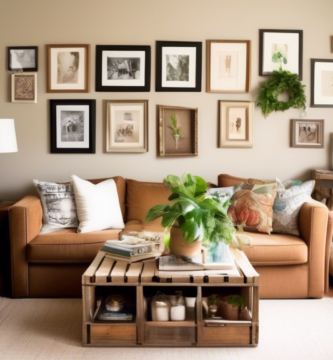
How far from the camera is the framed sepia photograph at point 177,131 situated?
484 cm

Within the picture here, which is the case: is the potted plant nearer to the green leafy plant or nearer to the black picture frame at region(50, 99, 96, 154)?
the green leafy plant

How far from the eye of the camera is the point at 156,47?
481cm

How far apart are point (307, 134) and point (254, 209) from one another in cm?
128

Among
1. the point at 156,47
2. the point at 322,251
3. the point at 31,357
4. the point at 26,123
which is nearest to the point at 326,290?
the point at 322,251

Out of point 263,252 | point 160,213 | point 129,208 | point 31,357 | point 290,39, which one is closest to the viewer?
point 31,357

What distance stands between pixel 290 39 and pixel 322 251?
2.12 m

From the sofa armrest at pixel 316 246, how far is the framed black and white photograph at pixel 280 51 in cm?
162

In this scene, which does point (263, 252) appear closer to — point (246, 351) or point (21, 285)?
point (246, 351)

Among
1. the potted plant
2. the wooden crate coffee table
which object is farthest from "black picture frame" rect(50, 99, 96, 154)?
the wooden crate coffee table

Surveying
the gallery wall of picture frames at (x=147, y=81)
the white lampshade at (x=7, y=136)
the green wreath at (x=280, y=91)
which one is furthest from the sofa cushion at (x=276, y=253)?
the white lampshade at (x=7, y=136)

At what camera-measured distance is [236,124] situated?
486 centimetres

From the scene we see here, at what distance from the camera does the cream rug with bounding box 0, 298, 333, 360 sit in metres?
2.85

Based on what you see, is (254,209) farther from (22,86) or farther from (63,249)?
(22,86)

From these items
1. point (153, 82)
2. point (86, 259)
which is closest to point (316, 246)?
point (86, 259)
